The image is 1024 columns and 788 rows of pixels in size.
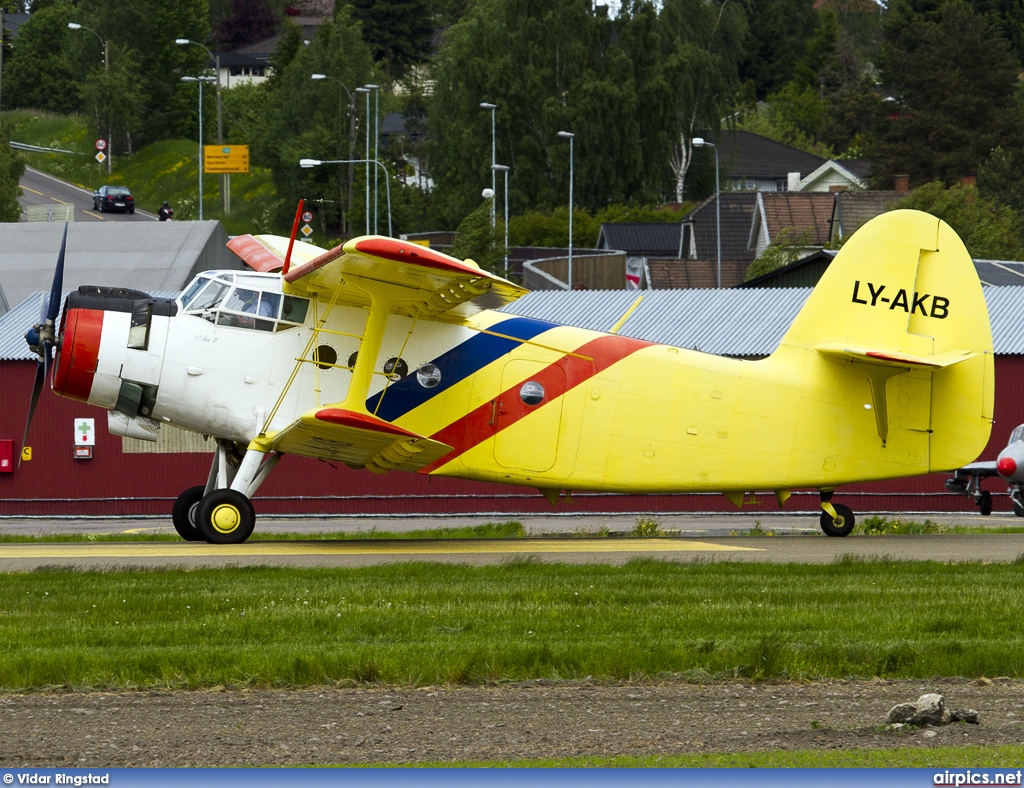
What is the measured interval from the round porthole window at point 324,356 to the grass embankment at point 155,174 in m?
74.6

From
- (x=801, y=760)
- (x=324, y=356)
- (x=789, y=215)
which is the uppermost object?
(x=789, y=215)

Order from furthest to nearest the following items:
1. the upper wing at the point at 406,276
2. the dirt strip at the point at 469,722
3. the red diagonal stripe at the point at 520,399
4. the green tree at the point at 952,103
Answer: the green tree at the point at 952,103
the red diagonal stripe at the point at 520,399
the upper wing at the point at 406,276
the dirt strip at the point at 469,722

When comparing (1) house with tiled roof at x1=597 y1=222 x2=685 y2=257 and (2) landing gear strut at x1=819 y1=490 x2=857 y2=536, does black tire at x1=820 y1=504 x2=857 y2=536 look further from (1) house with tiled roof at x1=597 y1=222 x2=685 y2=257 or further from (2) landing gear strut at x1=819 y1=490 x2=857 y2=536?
(1) house with tiled roof at x1=597 y1=222 x2=685 y2=257

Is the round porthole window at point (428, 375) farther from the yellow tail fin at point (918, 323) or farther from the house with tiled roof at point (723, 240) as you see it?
the house with tiled roof at point (723, 240)

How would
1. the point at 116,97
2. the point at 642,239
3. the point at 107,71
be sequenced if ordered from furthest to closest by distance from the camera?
the point at 107,71 < the point at 116,97 < the point at 642,239

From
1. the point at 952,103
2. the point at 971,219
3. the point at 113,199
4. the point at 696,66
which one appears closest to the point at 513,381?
the point at 971,219

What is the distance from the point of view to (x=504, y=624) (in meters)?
11.0

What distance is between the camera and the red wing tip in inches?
619

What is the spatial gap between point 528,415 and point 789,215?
6283 cm

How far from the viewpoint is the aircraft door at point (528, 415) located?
1767 cm

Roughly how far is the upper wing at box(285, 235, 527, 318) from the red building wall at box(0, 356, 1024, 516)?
33.4 feet

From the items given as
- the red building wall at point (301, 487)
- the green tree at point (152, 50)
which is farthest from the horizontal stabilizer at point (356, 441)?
the green tree at point (152, 50)

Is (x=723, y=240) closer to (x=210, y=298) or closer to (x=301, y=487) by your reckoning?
(x=301, y=487)

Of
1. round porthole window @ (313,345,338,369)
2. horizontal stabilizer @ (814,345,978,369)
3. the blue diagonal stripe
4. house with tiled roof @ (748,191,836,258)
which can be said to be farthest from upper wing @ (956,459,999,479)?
house with tiled roof @ (748,191,836,258)
